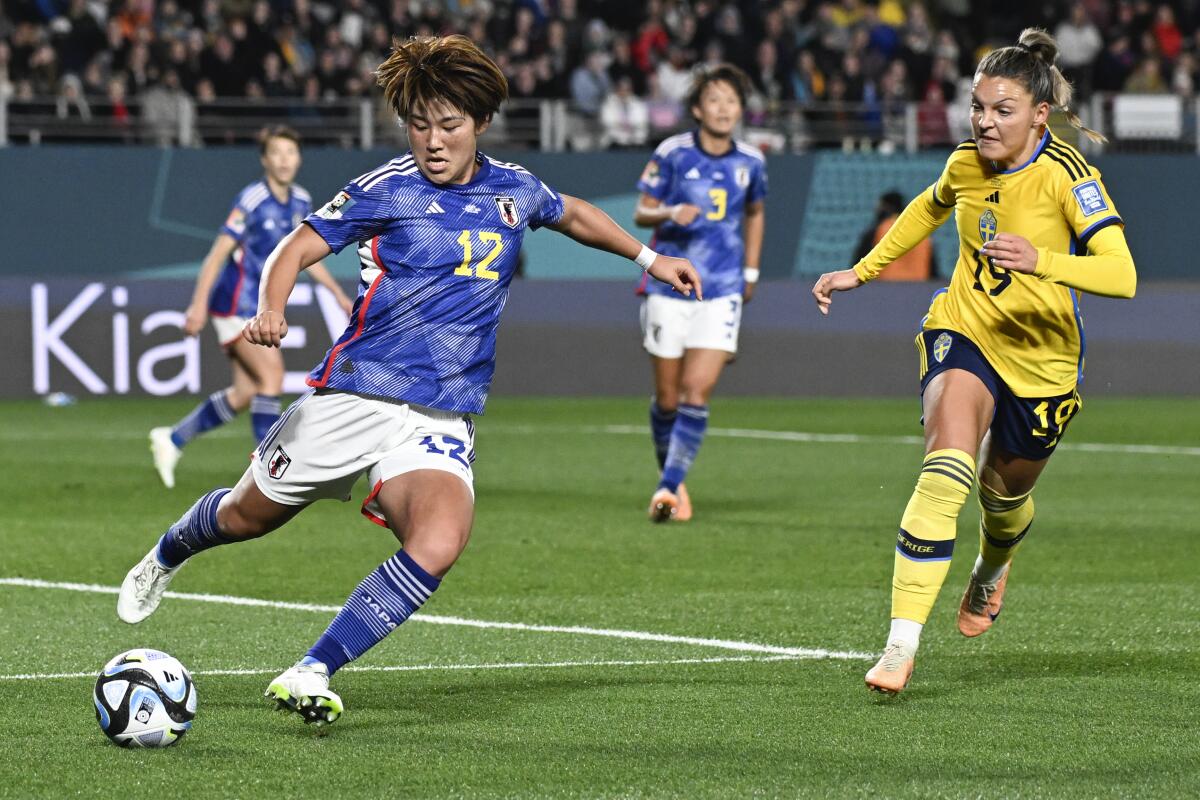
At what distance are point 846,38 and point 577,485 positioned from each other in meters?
12.9

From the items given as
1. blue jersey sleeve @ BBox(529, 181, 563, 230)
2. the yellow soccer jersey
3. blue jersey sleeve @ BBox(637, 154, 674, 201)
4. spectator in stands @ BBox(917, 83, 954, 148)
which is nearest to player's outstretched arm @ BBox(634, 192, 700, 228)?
blue jersey sleeve @ BBox(637, 154, 674, 201)

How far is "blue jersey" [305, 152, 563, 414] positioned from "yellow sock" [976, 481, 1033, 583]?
1914 mm

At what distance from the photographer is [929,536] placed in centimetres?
581

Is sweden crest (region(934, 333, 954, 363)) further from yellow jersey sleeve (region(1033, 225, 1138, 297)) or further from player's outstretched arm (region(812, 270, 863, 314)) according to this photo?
yellow jersey sleeve (region(1033, 225, 1138, 297))

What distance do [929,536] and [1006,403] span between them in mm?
684

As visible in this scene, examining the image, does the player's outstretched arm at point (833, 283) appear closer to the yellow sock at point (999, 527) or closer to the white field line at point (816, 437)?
the yellow sock at point (999, 527)

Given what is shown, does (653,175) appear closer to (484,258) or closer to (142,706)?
(484,258)

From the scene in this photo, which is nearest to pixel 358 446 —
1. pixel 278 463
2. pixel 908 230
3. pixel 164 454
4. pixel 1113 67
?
pixel 278 463

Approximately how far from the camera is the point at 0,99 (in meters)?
19.9

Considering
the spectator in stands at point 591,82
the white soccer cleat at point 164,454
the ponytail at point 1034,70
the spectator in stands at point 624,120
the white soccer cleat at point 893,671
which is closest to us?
the white soccer cleat at point 893,671

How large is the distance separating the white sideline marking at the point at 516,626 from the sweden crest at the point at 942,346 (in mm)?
1011

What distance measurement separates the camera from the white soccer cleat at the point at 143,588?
6.18 meters

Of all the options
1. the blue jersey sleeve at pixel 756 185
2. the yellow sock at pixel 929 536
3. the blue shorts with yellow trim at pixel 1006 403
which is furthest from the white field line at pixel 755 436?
the yellow sock at pixel 929 536

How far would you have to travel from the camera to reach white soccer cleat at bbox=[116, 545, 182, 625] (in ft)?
20.3
